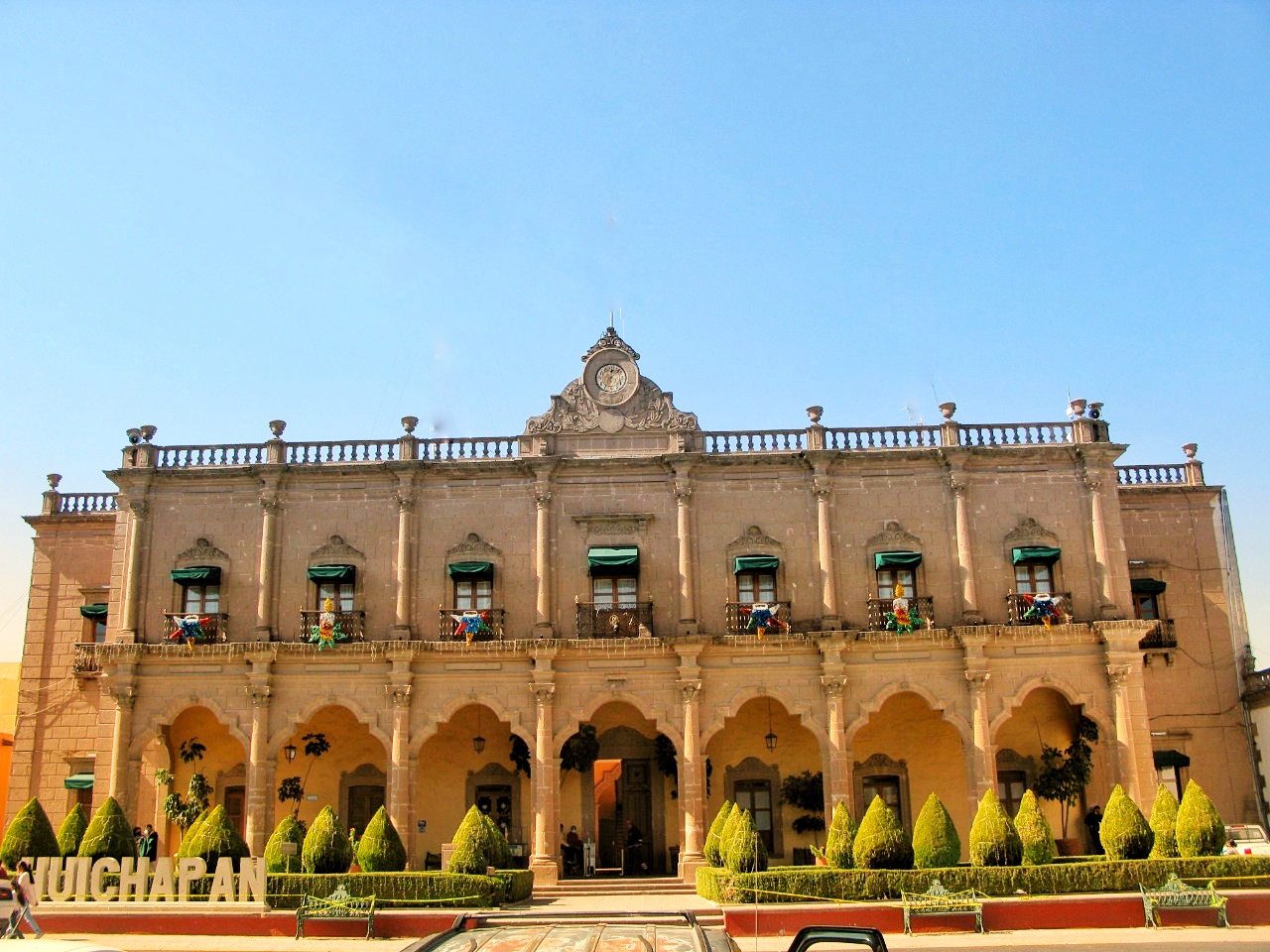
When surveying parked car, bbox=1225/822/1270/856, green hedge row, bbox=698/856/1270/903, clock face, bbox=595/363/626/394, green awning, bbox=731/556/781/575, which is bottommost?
green hedge row, bbox=698/856/1270/903

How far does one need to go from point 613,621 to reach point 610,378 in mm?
6923

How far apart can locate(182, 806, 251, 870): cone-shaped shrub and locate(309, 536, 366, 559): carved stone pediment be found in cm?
958

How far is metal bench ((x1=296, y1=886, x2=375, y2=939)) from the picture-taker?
2084 cm

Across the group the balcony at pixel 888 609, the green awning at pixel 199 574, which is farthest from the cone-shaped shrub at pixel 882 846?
the green awning at pixel 199 574

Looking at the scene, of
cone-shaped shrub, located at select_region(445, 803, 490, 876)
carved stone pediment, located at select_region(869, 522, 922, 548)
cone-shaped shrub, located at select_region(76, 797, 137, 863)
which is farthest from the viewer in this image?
carved stone pediment, located at select_region(869, 522, 922, 548)

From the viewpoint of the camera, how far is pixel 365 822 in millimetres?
33469

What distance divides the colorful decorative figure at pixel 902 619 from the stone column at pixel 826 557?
4.36 ft

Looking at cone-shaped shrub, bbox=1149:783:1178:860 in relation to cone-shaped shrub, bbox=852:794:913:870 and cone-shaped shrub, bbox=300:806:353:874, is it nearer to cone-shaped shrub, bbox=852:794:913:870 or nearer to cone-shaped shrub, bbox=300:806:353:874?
cone-shaped shrub, bbox=852:794:913:870

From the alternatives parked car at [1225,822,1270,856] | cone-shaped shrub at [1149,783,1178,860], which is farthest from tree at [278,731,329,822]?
parked car at [1225,822,1270,856]

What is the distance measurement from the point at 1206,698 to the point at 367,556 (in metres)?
24.7

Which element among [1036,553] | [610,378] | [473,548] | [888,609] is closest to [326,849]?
[473,548]

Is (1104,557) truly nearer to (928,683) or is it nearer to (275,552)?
(928,683)

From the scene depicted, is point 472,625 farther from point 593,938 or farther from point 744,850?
point 593,938

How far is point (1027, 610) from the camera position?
31.9 metres
